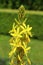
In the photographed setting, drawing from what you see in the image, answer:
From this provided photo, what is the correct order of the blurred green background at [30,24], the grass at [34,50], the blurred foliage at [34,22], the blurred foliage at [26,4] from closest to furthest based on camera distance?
the grass at [34,50], the blurred green background at [30,24], the blurred foliage at [34,22], the blurred foliage at [26,4]

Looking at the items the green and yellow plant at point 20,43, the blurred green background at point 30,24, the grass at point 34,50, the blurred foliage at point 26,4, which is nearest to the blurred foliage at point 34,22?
the blurred green background at point 30,24

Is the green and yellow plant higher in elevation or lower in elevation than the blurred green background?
higher

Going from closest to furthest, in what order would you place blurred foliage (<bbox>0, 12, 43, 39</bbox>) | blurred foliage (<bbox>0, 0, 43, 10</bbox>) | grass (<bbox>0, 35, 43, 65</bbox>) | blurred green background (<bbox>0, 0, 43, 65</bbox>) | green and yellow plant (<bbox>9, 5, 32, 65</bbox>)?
green and yellow plant (<bbox>9, 5, 32, 65</bbox>), grass (<bbox>0, 35, 43, 65</bbox>), blurred green background (<bbox>0, 0, 43, 65</bbox>), blurred foliage (<bbox>0, 12, 43, 39</bbox>), blurred foliage (<bbox>0, 0, 43, 10</bbox>)

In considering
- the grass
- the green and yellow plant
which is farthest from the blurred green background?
the green and yellow plant

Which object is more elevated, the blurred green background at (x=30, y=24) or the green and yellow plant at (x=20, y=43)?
the green and yellow plant at (x=20, y=43)

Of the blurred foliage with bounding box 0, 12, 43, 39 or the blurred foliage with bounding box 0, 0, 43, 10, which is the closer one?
the blurred foliage with bounding box 0, 12, 43, 39

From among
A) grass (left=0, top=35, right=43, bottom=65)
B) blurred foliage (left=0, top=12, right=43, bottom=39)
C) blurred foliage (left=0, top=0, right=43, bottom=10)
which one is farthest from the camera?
blurred foliage (left=0, top=0, right=43, bottom=10)

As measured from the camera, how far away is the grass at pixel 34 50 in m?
7.94

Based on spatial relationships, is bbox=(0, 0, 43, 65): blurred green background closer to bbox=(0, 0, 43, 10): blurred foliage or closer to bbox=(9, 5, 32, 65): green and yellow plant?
bbox=(0, 0, 43, 10): blurred foliage

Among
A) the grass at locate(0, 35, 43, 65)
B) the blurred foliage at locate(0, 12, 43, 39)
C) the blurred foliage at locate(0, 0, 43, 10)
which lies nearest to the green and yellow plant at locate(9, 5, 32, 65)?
the grass at locate(0, 35, 43, 65)

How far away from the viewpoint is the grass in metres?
7.94

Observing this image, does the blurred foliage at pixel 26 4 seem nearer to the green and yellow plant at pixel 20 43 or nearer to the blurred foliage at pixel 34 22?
the blurred foliage at pixel 34 22

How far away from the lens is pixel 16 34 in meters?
1.78

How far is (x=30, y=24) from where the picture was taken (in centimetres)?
1060
